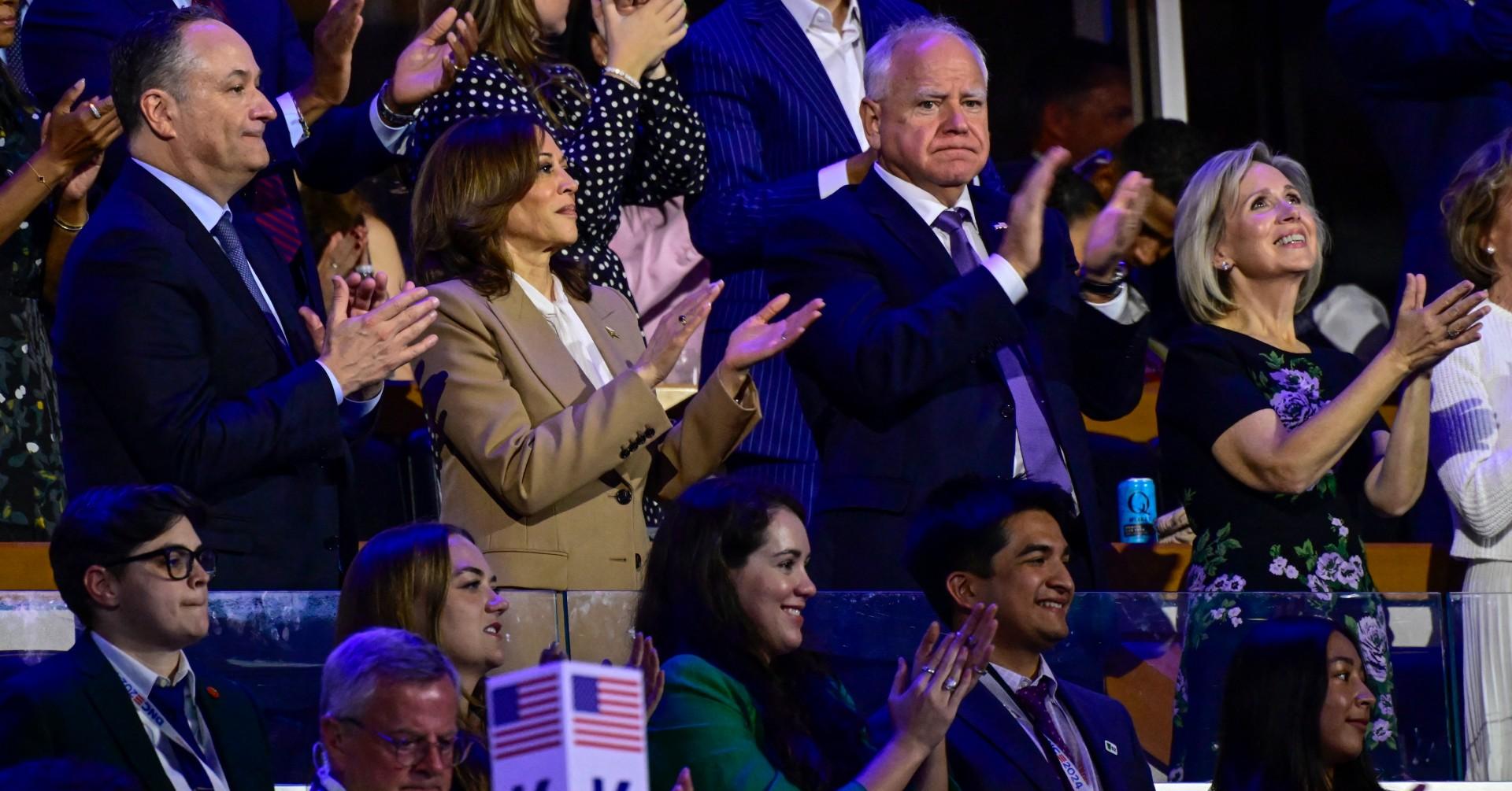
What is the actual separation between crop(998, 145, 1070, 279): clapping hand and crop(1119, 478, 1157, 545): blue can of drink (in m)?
0.94

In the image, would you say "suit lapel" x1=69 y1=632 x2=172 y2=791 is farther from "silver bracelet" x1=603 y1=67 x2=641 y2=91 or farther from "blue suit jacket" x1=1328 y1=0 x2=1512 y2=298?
"blue suit jacket" x1=1328 y1=0 x2=1512 y2=298

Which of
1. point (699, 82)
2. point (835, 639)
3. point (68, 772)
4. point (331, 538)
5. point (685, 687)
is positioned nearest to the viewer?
point (68, 772)

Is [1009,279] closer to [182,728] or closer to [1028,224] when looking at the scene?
[1028,224]

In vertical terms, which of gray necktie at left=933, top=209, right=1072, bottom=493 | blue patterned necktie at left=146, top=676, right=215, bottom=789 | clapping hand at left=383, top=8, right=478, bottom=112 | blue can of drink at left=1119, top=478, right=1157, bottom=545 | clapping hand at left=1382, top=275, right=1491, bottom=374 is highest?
clapping hand at left=383, top=8, right=478, bottom=112

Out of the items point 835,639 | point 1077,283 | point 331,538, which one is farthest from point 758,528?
point 1077,283

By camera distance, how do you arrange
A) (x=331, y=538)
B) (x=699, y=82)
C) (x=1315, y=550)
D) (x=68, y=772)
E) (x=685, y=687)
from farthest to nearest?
(x=699, y=82) → (x=1315, y=550) → (x=331, y=538) → (x=685, y=687) → (x=68, y=772)

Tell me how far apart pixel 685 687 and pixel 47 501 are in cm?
152

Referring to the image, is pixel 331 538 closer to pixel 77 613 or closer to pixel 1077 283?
pixel 77 613

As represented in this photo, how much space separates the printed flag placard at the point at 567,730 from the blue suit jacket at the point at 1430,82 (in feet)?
11.5

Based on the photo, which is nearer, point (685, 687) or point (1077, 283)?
point (685, 687)

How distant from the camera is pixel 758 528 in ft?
10.5

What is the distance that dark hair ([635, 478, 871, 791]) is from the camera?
3.05 m

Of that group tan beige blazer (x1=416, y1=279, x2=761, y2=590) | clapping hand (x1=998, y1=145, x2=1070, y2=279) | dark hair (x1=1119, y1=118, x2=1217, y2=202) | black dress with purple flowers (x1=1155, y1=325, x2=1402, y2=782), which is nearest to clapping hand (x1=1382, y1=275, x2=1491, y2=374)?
black dress with purple flowers (x1=1155, y1=325, x2=1402, y2=782)

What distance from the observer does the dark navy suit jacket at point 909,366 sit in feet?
12.4
